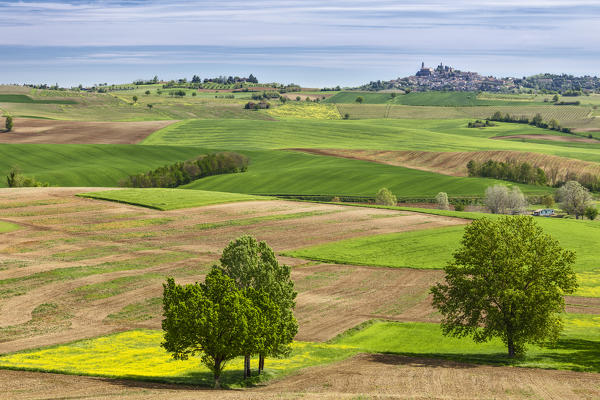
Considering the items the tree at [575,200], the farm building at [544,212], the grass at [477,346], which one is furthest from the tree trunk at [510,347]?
the tree at [575,200]

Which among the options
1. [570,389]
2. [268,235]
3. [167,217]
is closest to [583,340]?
[570,389]

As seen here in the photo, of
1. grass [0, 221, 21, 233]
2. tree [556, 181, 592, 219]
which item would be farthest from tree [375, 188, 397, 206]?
grass [0, 221, 21, 233]

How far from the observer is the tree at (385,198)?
147m

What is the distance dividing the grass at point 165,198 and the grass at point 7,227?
2353 cm

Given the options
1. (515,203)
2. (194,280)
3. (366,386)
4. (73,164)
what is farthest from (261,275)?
(73,164)

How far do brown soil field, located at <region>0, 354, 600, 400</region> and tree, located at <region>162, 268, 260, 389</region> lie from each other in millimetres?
2751

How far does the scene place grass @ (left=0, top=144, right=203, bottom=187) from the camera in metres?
168

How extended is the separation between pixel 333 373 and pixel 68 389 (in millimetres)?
17461

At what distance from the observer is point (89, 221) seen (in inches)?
4097

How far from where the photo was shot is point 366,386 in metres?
43.4

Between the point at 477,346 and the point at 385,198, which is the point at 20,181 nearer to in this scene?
the point at 385,198

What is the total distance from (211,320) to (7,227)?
6555 cm

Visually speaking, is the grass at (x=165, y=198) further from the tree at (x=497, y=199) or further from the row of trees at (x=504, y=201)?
the row of trees at (x=504, y=201)

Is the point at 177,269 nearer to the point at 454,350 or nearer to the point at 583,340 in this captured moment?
the point at 454,350
